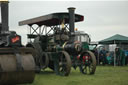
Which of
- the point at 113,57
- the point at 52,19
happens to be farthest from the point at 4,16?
the point at 113,57

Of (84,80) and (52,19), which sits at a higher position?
(52,19)

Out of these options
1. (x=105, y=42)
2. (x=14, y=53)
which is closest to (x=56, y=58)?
(x=14, y=53)

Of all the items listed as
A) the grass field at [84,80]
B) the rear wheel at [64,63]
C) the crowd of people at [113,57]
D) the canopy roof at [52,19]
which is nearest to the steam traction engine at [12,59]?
the grass field at [84,80]

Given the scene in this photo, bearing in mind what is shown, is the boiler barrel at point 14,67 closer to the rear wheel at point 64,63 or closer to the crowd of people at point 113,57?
the rear wheel at point 64,63

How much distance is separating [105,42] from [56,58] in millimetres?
6809

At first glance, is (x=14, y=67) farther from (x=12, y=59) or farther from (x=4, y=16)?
(x=4, y=16)

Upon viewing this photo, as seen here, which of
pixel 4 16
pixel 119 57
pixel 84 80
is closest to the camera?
pixel 4 16

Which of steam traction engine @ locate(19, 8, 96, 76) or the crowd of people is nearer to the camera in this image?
steam traction engine @ locate(19, 8, 96, 76)

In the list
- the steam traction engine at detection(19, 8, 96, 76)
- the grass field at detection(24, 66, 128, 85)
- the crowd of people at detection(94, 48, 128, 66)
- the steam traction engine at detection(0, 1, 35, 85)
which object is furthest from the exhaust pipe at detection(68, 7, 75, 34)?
the crowd of people at detection(94, 48, 128, 66)

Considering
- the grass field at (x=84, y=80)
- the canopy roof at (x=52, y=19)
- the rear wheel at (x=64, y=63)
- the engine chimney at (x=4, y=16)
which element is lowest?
the grass field at (x=84, y=80)

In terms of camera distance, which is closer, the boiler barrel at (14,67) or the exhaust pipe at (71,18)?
the boiler barrel at (14,67)

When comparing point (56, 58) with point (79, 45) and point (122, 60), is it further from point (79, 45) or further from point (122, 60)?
point (122, 60)

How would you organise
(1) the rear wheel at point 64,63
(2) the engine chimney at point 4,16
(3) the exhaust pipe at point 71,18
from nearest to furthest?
(2) the engine chimney at point 4,16 < (1) the rear wheel at point 64,63 < (3) the exhaust pipe at point 71,18

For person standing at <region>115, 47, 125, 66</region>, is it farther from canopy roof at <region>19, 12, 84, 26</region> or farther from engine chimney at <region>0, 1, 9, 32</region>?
engine chimney at <region>0, 1, 9, 32</region>
